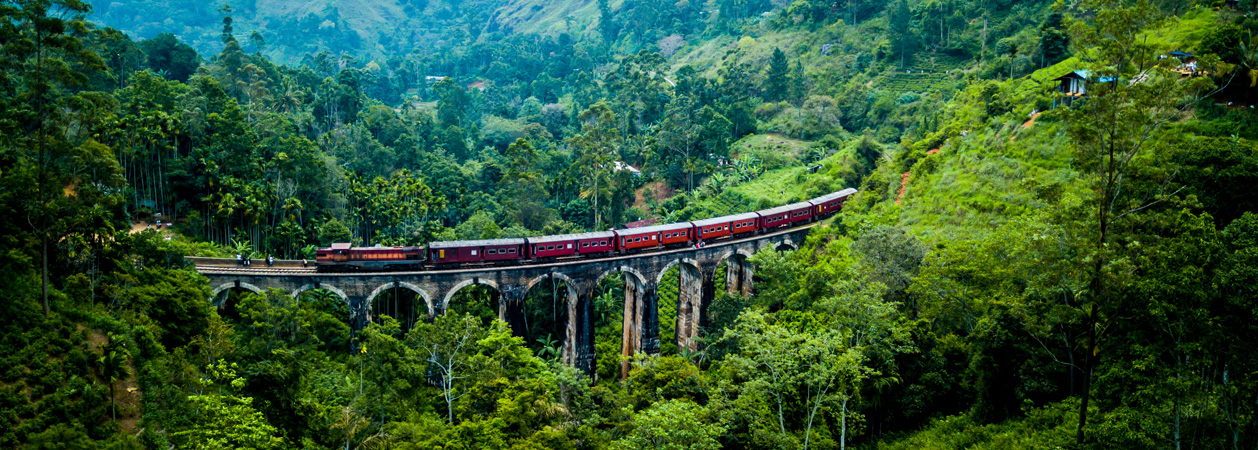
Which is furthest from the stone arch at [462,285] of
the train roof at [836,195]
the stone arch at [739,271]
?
the train roof at [836,195]

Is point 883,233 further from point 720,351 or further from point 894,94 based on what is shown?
point 894,94

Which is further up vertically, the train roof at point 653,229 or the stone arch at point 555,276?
the train roof at point 653,229

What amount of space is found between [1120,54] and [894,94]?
62.5m

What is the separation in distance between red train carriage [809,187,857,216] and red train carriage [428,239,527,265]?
2046 cm

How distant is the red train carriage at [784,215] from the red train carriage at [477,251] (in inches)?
610

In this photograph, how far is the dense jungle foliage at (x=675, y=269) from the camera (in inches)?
725

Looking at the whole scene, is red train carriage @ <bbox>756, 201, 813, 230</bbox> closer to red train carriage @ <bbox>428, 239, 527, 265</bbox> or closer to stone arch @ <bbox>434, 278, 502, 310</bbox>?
red train carriage @ <bbox>428, 239, 527, 265</bbox>

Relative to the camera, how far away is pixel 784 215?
1905 inches

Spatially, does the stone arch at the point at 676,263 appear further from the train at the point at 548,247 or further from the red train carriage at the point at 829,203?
the red train carriage at the point at 829,203

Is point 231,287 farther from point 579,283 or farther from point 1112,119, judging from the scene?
point 1112,119

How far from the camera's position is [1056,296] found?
2488 cm

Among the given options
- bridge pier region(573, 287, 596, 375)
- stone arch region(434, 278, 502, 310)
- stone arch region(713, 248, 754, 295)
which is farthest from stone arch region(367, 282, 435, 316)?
stone arch region(713, 248, 754, 295)

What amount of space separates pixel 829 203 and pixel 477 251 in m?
24.3

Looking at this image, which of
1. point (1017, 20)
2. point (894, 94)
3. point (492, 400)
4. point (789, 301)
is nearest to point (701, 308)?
point (789, 301)
